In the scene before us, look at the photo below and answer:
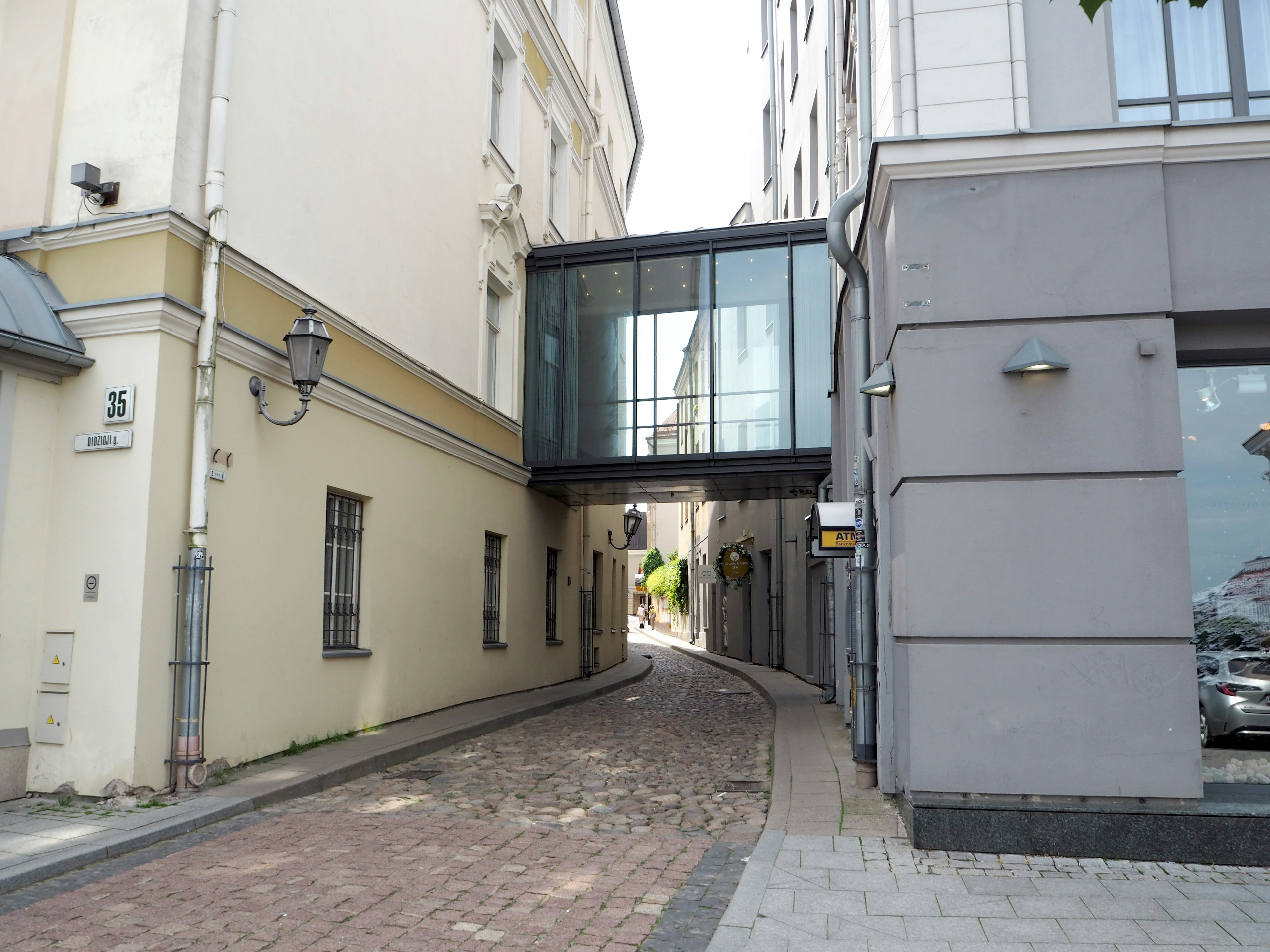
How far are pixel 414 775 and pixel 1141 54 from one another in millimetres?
7398

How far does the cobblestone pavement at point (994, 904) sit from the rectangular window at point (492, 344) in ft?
31.4

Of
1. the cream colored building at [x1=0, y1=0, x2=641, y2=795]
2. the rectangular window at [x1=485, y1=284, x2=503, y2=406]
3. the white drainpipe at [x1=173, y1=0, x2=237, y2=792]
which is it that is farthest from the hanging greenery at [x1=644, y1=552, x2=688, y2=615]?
the white drainpipe at [x1=173, y1=0, x2=237, y2=792]

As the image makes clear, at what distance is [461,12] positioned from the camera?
13.0m

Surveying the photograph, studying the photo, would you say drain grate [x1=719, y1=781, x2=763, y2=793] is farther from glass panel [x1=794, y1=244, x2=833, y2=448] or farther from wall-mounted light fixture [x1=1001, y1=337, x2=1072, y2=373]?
glass panel [x1=794, y1=244, x2=833, y2=448]

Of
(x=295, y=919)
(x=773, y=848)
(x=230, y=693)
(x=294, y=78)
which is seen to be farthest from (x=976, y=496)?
(x=294, y=78)

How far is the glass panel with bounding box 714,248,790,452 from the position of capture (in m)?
14.5

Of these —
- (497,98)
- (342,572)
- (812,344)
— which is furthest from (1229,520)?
(497,98)

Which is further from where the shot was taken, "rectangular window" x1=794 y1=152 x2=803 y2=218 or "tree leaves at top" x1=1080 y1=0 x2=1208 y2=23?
"rectangular window" x1=794 y1=152 x2=803 y2=218

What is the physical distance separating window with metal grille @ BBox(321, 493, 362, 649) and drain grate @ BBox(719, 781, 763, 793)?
3.96 m

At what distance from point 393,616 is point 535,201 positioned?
8157 millimetres

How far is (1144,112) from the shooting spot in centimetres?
624

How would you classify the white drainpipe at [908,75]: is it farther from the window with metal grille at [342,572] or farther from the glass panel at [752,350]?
the glass panel at [752,350]

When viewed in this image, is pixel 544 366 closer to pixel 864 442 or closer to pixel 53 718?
pixel 864 442

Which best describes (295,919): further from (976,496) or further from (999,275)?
(999,275)
